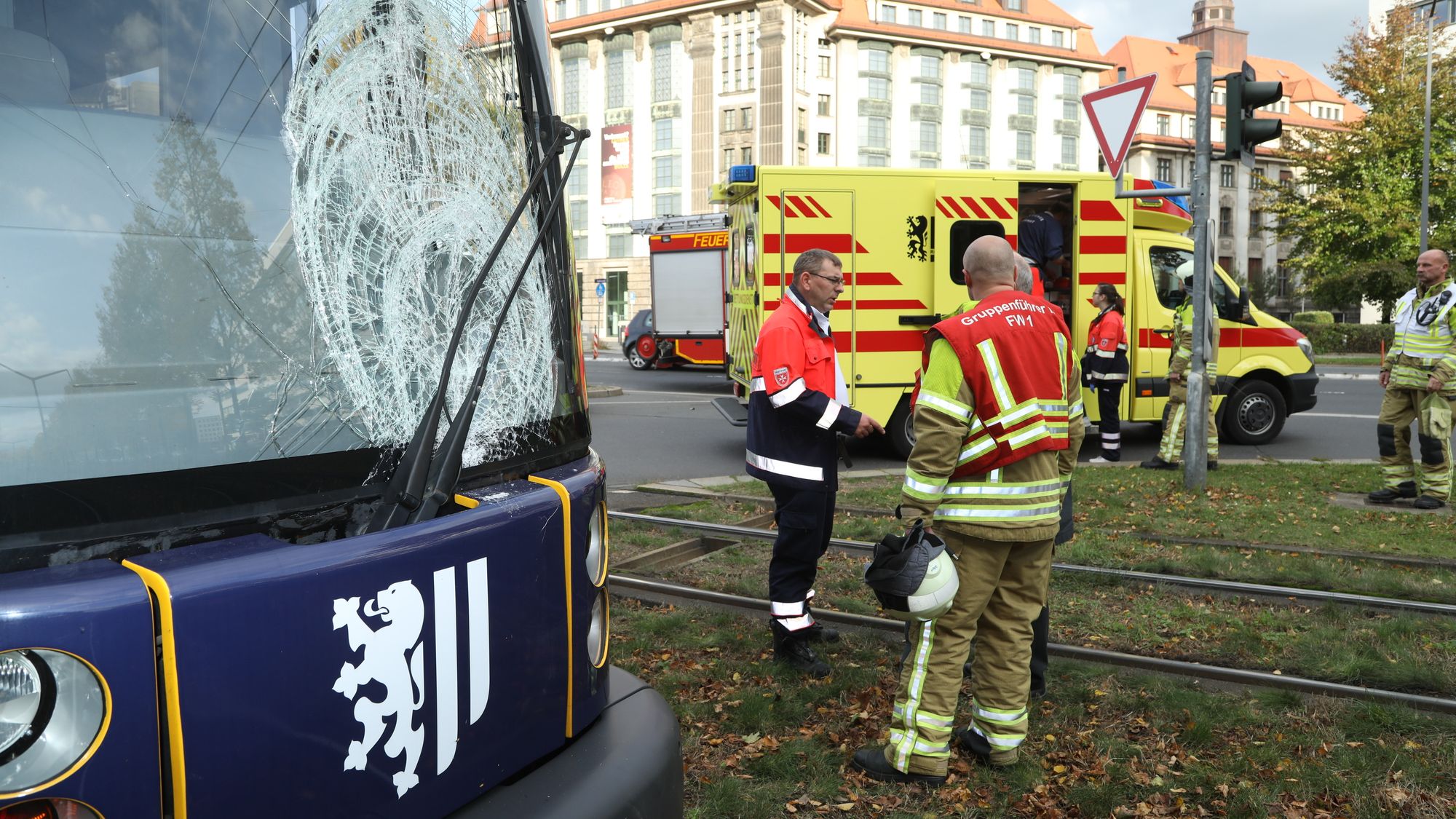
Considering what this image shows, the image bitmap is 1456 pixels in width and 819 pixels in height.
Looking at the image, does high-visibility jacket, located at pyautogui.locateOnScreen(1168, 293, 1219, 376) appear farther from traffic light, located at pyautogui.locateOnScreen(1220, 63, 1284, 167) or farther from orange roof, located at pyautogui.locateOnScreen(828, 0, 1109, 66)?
orange roof, located at pyautogui.locateOnScreen(828, 0, 1109, 66)

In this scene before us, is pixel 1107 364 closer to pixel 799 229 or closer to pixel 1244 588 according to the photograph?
pixel 799 229

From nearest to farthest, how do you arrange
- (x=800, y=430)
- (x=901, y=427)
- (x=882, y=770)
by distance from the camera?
(x=882, y=770), (x=800, y=430), (x=901, y=427)

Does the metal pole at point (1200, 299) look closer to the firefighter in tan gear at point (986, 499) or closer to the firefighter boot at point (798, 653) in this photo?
the firefighter boot at point (798, 653)

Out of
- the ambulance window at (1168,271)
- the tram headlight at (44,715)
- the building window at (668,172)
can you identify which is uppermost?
the building window at (668,172)

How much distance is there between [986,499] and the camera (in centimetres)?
341

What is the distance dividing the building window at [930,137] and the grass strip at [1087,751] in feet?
188

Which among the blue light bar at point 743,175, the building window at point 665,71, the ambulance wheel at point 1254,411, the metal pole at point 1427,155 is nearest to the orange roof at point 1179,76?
the building window at point 665,71

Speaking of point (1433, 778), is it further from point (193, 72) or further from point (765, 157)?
point (765, 157)

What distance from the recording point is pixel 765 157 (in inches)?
2076

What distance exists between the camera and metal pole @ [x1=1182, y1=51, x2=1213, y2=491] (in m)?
8.25

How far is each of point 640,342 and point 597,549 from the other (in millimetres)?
23409

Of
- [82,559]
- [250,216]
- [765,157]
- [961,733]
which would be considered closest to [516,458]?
[250,216]

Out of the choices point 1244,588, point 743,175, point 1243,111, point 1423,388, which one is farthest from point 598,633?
point 743,175

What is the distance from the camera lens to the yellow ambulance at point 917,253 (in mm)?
9992
